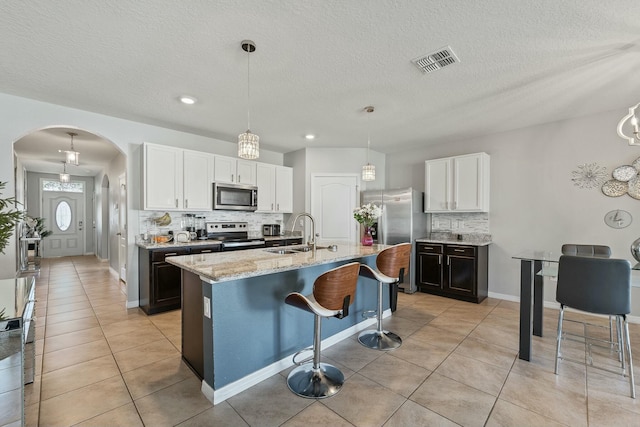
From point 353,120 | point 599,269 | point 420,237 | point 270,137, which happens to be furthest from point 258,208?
point 599,269

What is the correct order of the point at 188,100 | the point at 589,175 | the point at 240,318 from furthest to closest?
the point at 589,175 → the point at 188,100 → the point at 240,318

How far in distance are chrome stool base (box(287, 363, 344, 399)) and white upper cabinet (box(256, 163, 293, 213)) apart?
3.40 m

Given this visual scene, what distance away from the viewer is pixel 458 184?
468cm

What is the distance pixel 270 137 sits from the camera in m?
4.77

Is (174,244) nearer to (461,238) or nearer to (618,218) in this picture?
(461,238)

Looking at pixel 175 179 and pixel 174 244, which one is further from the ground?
pixel 175 179

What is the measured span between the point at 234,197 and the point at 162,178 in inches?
44.6

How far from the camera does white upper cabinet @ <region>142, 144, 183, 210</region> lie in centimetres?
387

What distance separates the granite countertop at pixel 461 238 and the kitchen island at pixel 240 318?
248 centimetres

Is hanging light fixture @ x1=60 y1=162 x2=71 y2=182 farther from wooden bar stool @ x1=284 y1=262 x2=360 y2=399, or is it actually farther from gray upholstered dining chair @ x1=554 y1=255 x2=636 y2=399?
gray upholstered dining chair @ x1=554 y1=255 x2=636 y2=399

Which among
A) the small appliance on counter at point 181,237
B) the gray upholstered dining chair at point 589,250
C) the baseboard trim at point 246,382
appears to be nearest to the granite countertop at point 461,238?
the gray upholstered dining chair at point 589,250

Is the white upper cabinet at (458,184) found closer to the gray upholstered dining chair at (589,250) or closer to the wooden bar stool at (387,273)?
the gray upholstered dining chair at (589,250)

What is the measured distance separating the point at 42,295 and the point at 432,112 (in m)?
6.50

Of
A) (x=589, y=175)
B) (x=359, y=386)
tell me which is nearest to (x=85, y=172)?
(x=359, y=386)
